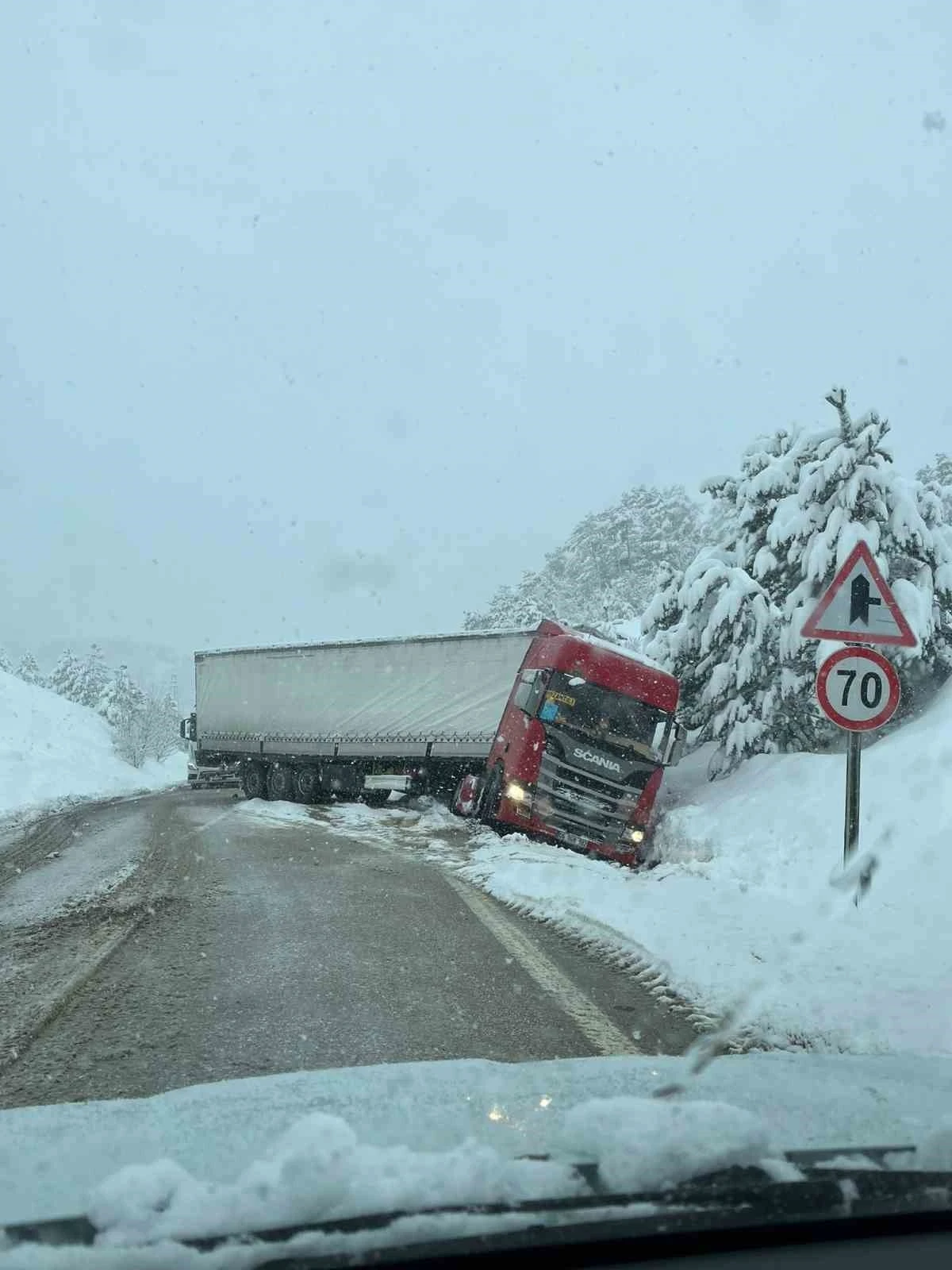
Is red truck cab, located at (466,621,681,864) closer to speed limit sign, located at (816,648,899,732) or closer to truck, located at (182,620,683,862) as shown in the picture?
truck, located at (182,620,683,862)

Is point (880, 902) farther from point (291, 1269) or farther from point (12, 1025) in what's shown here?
point (291, 1269)

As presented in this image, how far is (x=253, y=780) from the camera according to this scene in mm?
27734

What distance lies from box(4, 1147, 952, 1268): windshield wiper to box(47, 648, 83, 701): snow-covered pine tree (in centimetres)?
9168

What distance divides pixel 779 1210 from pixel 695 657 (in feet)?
57.1

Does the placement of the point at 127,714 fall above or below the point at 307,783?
below

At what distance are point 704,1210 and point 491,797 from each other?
1506 centimetres

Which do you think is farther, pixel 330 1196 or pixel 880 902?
pixel 880 902

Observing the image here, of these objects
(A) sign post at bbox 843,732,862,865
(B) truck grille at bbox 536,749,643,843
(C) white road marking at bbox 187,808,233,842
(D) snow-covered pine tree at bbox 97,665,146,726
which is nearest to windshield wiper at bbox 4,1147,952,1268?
(A) sign post at bbox 843,732,862,865

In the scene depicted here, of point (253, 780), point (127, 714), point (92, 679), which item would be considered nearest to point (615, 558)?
point (127, 714)

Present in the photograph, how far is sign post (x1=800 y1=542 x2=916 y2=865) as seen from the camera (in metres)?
7.86

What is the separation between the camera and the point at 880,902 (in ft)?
30.7

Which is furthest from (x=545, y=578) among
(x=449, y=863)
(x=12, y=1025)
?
(x=12, y=1025)

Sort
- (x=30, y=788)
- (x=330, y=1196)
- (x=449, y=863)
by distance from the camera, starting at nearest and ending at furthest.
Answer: (x=330, y=1196)
(x=449, y=863)
(x=30, y=788)

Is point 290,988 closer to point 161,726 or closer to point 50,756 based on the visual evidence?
point 50,756
